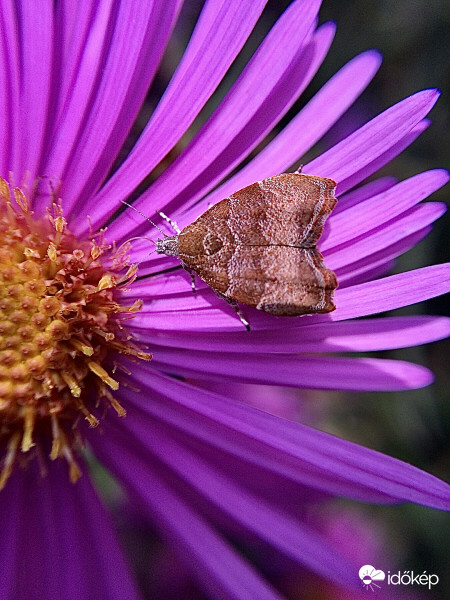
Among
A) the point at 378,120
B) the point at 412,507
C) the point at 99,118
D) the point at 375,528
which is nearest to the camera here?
the point at 378,120

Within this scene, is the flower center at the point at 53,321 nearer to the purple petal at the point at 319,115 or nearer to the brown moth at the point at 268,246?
the brown moth at the point at 268,246

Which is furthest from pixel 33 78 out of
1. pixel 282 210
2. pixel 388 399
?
pixel 388 399

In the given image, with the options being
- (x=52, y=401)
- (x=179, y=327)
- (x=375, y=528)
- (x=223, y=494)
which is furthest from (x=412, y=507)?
(x=52, y=401)

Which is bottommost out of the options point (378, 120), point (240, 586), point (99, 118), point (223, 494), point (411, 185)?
point (240, 586)

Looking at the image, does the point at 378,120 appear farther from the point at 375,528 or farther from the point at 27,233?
Answer: the point at 375,528

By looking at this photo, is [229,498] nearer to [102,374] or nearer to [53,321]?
[102,374]

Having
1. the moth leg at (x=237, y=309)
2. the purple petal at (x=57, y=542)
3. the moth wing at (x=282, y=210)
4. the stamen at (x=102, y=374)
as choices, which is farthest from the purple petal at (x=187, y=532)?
the moth wing at (x=282, y=210)

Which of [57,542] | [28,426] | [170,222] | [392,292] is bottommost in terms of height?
[57,542]
